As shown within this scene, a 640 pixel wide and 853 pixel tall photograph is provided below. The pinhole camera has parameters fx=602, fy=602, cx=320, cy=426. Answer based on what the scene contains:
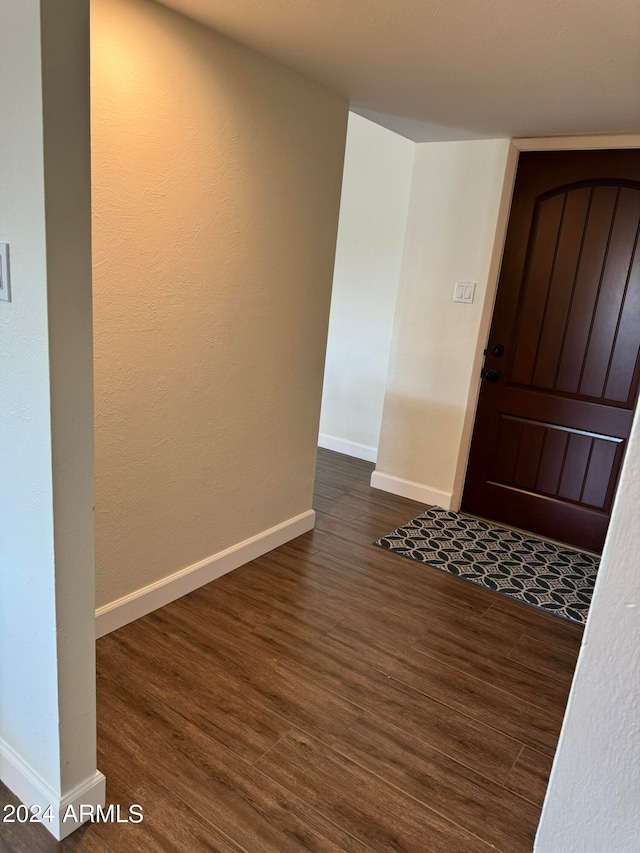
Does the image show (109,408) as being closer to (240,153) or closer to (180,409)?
(180,409)

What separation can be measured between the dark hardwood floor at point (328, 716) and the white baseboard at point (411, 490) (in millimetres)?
921

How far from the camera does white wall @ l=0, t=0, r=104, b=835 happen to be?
1095 mm

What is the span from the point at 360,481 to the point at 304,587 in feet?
4.91

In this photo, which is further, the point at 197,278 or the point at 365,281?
the point at 365,281

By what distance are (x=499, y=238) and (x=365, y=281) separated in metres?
1.25

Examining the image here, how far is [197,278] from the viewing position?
225 centimetres

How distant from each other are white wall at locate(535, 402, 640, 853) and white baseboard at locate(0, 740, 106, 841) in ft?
3.90

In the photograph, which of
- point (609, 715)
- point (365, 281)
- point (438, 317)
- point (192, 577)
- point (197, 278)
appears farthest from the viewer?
point (365, 281)

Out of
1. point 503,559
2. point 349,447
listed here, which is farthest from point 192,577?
point 349,447

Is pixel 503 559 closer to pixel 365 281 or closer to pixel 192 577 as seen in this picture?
pixel 192 577

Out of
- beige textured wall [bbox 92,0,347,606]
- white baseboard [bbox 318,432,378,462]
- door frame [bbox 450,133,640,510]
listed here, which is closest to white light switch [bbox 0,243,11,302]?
beige textured wall [bbox 92,0,347,606]

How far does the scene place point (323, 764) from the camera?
1745 millimetres

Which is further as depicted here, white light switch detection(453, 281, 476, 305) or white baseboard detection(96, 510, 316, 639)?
white light switch detection(453, 281, 476, 305)

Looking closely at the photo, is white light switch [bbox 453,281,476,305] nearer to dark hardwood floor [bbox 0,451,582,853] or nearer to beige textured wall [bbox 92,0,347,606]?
beige textured wall [bbox 92,0,347,606]
